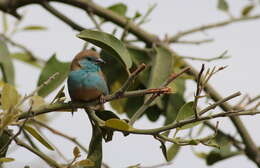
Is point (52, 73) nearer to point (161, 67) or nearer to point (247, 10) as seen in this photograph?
point (161, 67)

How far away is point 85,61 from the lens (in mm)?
1629

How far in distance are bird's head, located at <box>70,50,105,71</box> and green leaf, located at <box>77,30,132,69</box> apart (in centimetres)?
33

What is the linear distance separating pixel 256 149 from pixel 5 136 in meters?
1.03

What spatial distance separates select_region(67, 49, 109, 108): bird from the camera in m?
1.39

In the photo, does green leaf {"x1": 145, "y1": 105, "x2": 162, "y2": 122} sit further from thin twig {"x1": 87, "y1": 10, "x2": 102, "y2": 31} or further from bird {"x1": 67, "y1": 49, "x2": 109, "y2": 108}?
bird {"x1": 67, "y1": 49, "x2": 109, "y2": 108}

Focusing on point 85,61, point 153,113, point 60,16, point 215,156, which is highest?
point 60,16

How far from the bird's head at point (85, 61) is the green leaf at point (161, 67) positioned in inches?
10.7

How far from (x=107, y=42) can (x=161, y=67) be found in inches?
29.2

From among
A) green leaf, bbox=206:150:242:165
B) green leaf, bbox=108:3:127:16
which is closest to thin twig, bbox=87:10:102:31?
green leaf, bbox=108:3:127:16

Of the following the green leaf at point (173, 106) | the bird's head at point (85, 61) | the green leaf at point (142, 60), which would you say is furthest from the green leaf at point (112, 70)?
the bird's head at point (85, 61)

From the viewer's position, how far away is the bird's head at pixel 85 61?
5.35 ft

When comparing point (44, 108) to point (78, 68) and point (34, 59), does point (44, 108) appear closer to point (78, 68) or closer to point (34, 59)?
point (78, 68)

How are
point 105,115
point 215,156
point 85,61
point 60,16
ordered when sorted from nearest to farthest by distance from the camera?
point 105,115, point 85,61, point 60,16, point 215,156

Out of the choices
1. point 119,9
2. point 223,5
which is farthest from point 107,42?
point 223,5
